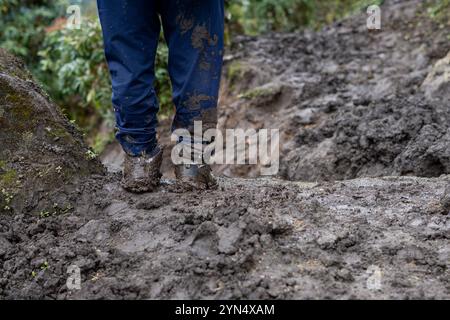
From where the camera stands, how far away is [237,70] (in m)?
6.35

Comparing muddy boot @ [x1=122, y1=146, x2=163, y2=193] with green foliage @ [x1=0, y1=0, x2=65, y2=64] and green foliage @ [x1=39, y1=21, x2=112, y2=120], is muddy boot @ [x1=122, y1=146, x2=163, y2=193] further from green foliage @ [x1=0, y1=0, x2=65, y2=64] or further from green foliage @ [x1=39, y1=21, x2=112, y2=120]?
green foliage @ [x1=0, y1=0, x2=65, y2=64]

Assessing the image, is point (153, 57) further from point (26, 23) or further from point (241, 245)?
point (26, 23)

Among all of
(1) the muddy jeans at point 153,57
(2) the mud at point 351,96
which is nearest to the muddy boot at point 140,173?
(1) the muddy jeans at point 153,57

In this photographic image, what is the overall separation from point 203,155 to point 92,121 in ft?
15.4

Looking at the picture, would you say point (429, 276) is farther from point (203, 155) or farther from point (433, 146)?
point (433, 146)

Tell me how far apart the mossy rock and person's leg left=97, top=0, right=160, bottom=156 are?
350mm

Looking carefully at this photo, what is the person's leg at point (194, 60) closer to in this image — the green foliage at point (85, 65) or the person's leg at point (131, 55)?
the person's leg at point (131, 55)

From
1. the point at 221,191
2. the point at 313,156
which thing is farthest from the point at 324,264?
the point at 313,156

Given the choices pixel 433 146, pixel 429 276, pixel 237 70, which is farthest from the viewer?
pixel 237 70

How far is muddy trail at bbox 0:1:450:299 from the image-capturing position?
221cm

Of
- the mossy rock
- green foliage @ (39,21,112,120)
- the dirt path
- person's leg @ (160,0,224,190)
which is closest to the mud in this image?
the dirt path

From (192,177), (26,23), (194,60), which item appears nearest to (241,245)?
(192,177)

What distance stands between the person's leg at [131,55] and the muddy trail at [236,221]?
0.40m

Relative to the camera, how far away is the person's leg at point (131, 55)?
275 centimetres
